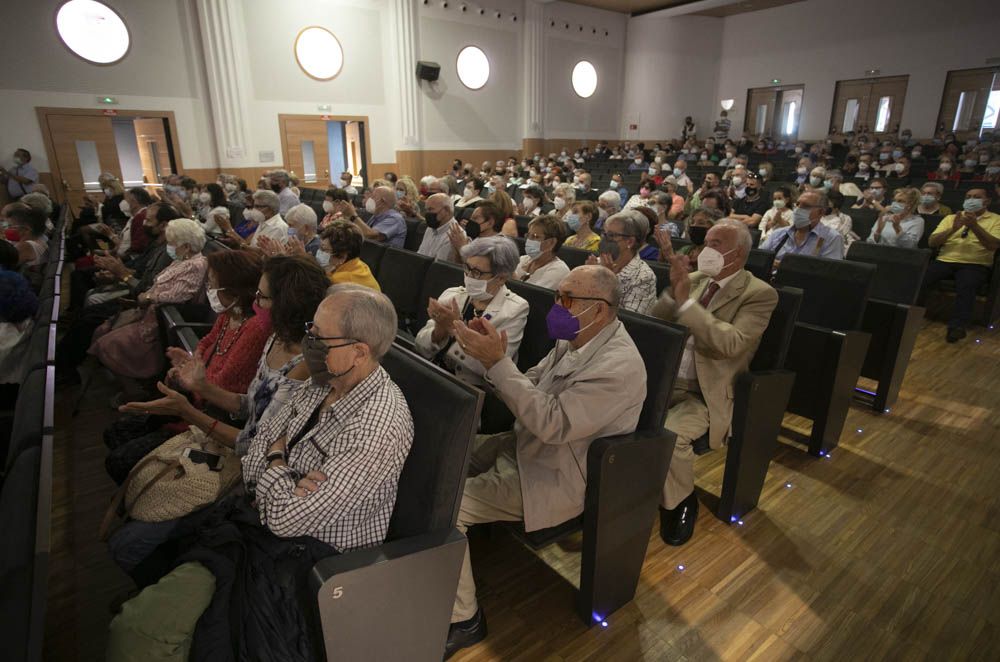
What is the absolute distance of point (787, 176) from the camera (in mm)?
10953

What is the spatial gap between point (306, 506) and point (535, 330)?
1.27 m

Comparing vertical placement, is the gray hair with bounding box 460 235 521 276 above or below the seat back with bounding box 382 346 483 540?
above

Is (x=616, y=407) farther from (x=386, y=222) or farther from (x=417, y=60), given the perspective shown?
(x=417, y=60)

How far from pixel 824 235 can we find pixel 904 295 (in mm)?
654

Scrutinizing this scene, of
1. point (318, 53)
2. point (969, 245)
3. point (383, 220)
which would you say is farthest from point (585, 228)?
point (318, 53)

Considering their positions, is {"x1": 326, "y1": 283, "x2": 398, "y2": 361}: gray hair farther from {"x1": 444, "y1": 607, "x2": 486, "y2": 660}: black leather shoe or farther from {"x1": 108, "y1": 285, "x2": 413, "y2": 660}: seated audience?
{"x1": 444, "y1": 607, "x2": 486, "y2": 660}: black leather shoe

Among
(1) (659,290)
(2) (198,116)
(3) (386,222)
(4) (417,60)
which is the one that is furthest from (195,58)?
(1) (659,290)

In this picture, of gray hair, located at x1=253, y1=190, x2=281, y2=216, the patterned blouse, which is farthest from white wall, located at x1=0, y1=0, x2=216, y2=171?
the patterned blouse

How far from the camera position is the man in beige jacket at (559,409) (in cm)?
161

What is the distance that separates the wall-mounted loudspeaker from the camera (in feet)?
42.3

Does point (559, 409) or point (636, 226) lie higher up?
point (636, 226)

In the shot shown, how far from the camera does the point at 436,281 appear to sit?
2.96 m

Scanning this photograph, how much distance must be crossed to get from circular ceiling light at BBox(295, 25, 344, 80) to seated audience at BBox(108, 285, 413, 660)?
12.1 metres

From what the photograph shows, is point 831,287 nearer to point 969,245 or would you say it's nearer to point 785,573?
point 785,573
